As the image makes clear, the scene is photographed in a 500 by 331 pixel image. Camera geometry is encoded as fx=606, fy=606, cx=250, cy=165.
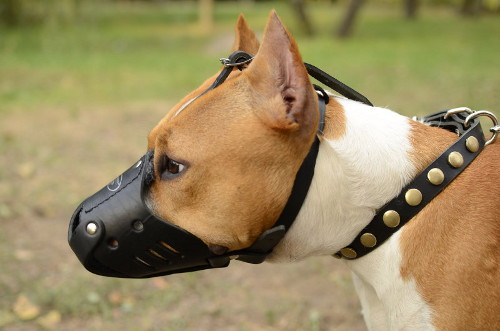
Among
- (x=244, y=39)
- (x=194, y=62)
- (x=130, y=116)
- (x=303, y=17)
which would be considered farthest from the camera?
(x=303, y=17)

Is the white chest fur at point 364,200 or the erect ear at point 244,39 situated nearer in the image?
the white chest fur at point 364,200

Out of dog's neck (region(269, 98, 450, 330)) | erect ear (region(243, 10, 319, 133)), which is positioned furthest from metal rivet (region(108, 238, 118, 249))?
erect ear (region(243, 10, 319, 133))

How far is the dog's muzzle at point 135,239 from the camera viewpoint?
217cm

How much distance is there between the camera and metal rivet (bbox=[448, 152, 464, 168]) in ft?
6.95

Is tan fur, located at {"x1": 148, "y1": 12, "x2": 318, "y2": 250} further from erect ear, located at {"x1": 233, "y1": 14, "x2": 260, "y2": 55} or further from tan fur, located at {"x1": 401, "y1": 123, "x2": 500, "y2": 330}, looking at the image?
tan fur, located at {"x1": 401, "y1": 123, "x2": 500, "y2": 330}

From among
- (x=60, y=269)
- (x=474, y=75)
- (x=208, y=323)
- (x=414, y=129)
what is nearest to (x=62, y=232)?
(x=60, y=269)

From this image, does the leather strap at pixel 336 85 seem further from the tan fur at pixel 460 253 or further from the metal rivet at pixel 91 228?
the metal rivet at pixel 91 228

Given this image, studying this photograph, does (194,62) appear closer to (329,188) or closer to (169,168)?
(169,168)

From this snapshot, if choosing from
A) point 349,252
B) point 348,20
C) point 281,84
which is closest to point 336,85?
point 281,84

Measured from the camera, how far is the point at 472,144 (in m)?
2.17

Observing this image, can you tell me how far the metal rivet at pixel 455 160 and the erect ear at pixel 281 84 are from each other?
0.51 m

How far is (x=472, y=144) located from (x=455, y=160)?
0.11 meters

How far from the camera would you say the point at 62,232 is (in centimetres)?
484

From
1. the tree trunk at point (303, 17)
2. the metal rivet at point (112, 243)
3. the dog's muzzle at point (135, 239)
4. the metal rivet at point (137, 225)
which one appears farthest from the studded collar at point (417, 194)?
the tree trunk at point (303, 17)
